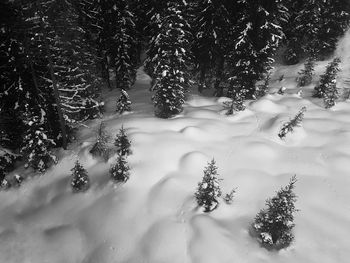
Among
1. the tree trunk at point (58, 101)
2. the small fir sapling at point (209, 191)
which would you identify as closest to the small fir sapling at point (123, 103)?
the tree trunk at point (58, 101)

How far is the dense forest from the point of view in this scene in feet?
62.6

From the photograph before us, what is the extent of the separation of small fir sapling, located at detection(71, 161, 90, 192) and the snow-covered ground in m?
0.37

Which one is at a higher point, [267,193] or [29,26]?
[29,26]

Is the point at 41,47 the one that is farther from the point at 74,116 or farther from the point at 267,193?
the point at 267,193

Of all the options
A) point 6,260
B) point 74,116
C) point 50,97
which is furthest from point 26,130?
point 6,260

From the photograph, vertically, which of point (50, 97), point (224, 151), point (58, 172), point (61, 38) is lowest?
point (58, 172)

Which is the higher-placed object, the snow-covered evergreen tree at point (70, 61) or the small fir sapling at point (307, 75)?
the snow-covered evergreen tree at point (70, 61)

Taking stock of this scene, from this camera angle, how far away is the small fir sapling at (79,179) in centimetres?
1805

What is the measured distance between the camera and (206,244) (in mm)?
13344

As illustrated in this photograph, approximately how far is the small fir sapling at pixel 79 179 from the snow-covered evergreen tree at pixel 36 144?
297 cm

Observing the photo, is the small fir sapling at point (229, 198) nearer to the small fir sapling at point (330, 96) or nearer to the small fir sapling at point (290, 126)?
the small fir sapling at point (290, 126)

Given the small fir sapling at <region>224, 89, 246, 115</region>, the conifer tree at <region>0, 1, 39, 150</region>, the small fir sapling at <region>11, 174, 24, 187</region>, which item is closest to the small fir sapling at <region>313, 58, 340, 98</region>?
the small fir sapling at <region>224, 89, 246, 115</region>

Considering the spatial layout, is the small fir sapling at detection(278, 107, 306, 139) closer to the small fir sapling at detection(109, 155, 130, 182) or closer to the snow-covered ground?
the snow-covered ground

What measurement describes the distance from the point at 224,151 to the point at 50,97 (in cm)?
1215
